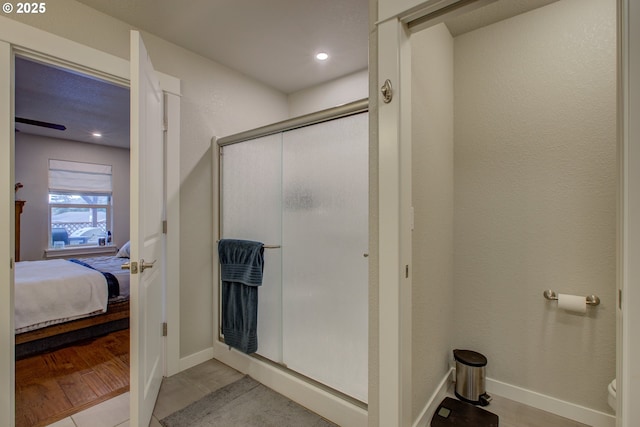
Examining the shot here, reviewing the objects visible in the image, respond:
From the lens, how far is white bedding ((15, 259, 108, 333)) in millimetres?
2525

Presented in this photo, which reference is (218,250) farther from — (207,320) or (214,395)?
(214,395)

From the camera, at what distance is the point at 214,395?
1.90 metres

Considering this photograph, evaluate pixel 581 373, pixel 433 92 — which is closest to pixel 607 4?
pixel 433 92

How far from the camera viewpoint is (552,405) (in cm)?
173

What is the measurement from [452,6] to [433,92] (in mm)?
619

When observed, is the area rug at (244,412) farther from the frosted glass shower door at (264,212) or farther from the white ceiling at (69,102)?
the white ceiling at (69,102)

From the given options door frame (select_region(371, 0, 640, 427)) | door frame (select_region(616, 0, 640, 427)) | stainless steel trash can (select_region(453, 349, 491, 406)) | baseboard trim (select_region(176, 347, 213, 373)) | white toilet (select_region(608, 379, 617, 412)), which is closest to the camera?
door frame (select_region(616, 0, 640, 427))

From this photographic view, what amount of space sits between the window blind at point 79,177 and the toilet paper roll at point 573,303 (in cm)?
654

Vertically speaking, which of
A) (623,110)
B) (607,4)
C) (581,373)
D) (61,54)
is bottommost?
(581,373)

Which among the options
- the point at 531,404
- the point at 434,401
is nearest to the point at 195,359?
the point at 434,401

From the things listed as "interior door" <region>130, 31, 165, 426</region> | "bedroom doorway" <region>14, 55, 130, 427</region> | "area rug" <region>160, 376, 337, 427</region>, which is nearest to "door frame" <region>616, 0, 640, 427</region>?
"area rug" <region>160, 376, 337, 427</region>

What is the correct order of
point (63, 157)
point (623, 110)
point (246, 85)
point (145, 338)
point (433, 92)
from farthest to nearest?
point (63, 157), point (246, 85), point (433, 92), point (145, 338), point (623, 110)

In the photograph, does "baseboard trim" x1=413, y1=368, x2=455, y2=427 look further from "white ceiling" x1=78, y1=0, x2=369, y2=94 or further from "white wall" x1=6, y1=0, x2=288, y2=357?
"white ceiling" x1=78, y1=0, x2=369, y2=94

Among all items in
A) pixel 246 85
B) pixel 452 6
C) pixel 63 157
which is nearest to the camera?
pixel 452 6
